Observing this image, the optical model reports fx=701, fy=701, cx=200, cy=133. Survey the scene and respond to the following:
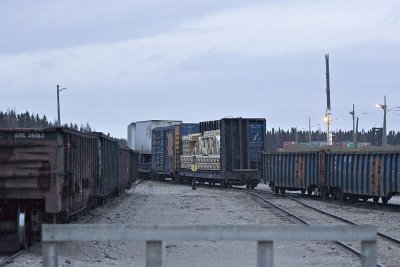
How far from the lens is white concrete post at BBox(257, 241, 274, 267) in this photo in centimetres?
629

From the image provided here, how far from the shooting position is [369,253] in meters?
6.25

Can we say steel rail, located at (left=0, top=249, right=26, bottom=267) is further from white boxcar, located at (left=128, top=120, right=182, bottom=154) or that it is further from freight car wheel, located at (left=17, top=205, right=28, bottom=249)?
white boxcar, located at (left=128, top=120, right=182, bottom=154)

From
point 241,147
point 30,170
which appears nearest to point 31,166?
point 30,170

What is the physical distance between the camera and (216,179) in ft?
135

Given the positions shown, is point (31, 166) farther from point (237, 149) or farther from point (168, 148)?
point (168, 148)

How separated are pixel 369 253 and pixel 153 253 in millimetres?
1932

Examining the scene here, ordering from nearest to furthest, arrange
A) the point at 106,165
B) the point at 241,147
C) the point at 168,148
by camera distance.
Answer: the point at 106,165
the point at 241,147
the point at 168,148

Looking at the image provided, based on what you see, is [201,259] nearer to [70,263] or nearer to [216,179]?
[70,263]

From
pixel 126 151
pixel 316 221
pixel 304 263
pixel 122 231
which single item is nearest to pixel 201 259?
pixel 304 263

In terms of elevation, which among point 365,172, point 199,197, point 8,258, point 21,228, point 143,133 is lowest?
point 199,197

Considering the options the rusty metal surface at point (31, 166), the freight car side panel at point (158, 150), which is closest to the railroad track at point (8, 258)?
the rusty metal surface at point (31, 166)

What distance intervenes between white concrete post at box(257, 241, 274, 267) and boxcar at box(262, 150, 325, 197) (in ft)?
81.6

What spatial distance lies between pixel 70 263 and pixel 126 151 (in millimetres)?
24532

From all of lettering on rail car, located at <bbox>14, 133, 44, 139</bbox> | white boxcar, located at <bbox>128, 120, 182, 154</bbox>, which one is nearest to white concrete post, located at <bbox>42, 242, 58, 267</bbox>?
lettering on rail car, located at <bbox>14, 133, 44, 139</bbox>
